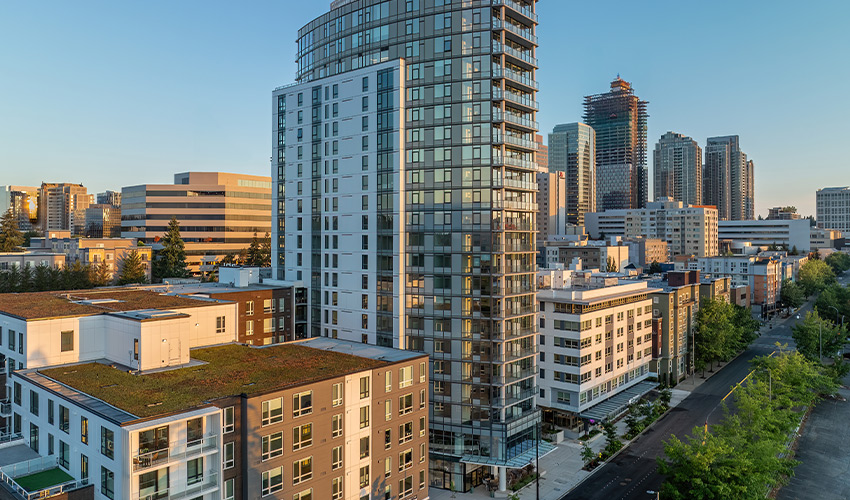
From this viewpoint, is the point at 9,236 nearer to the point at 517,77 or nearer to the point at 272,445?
the point at 517,77

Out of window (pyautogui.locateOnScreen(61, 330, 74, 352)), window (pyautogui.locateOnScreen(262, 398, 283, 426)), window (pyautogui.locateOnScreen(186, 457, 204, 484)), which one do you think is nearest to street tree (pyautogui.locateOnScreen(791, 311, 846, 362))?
window (pyautogui.locateOnScreen(262, 398, 283, 426))

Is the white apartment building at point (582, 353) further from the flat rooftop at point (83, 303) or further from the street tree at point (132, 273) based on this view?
the street tree at point (132, 273)

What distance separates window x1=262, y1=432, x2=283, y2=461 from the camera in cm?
3750

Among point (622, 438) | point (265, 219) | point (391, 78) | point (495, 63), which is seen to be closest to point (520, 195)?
point (495, 63)

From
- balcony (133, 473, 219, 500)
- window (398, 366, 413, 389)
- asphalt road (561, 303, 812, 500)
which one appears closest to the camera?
balcony (133, 473, 219, 500)

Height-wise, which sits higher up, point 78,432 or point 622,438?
point 78,432

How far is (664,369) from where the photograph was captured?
9931 cm

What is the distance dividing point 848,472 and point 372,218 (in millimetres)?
64197

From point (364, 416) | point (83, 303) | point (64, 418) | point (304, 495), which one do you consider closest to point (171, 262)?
point (83, 303)

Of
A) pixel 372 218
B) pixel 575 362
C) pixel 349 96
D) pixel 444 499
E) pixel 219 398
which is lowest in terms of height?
pixel 444 499

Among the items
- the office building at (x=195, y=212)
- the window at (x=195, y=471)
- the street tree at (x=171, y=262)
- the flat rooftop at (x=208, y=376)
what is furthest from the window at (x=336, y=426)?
the office building at (x=195, y=212)

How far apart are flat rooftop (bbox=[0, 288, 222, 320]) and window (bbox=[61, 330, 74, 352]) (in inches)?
62.2

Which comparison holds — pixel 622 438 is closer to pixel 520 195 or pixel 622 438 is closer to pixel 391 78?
pixel 520 195

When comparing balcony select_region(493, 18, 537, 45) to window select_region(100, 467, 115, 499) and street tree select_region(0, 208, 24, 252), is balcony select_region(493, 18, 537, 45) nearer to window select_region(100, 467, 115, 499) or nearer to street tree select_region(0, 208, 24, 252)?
window select_region(100, 467, 115, 499)
